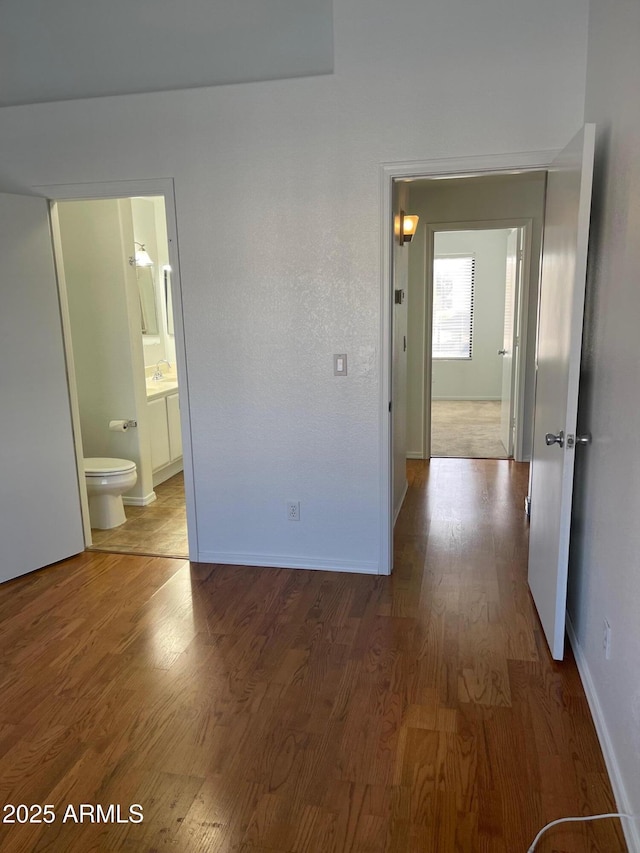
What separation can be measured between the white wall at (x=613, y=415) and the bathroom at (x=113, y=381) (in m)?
2.36

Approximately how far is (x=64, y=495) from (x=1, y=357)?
0.86m

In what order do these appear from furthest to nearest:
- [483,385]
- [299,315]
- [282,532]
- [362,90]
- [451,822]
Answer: [483,385], [282,532], [299,315], [362,90], [451,822]

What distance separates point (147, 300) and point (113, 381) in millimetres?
1280

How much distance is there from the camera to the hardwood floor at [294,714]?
5.39 feet

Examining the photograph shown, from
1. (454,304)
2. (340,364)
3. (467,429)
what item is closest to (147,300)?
(340,364)

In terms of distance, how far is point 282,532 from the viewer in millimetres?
3279

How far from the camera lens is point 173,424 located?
514 cm

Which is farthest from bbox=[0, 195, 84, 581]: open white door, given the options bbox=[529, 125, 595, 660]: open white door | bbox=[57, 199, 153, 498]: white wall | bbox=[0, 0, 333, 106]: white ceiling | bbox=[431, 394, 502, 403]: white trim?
bbox=[431, 394, 502, 403]: white trim

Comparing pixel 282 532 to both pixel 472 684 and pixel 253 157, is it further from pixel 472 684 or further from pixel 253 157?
pixel 253 157

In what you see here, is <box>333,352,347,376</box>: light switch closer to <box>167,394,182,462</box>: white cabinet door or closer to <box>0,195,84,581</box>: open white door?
<box>0,195,84,581</box>: open white door

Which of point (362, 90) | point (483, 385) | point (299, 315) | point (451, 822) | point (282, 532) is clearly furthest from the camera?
point (483, 385)

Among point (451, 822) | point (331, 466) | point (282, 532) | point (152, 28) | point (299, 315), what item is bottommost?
point (451, 822)

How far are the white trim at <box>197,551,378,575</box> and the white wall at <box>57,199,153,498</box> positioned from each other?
1370 millimetres

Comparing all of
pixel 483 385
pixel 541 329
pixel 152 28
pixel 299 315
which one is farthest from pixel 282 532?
pixel 483 385
